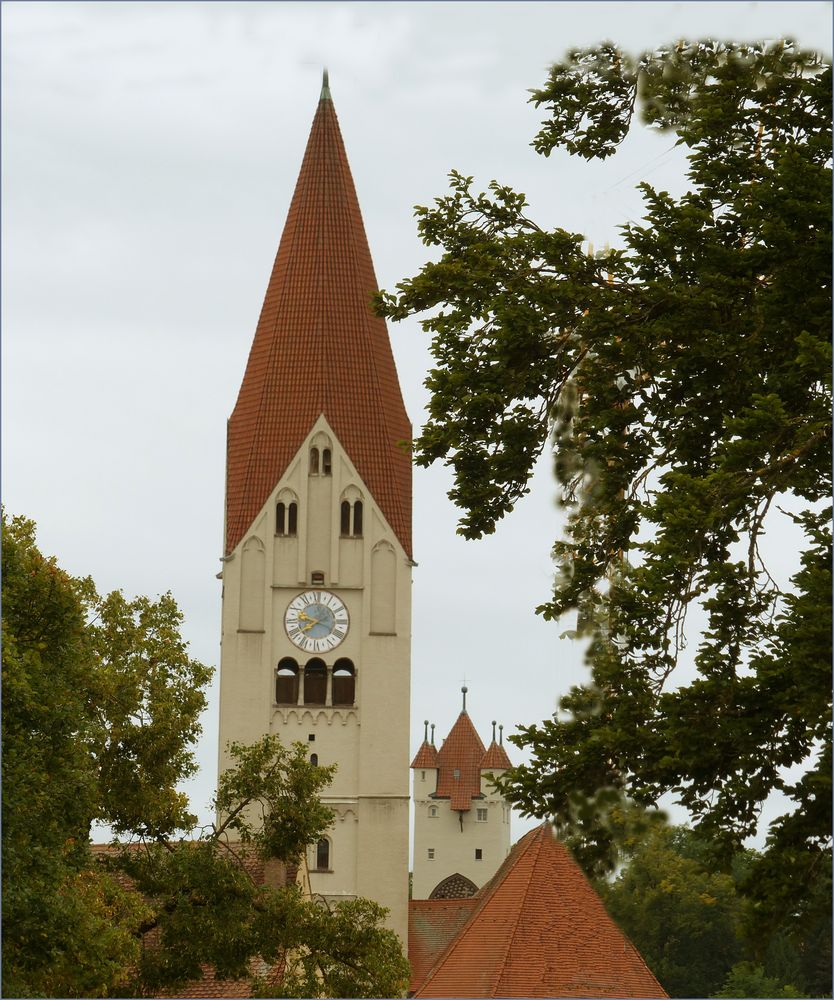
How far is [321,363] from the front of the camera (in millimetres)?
71250

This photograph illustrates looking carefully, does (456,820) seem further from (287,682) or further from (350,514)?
(350,514)

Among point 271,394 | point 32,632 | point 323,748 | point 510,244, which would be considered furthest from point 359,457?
point 510,244

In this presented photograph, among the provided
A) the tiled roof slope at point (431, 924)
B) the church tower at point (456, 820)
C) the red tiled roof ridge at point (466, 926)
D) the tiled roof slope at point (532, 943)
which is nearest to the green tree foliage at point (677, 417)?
the tiled roof slope at point (532, 943)

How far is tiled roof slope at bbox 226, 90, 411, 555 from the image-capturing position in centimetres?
6850

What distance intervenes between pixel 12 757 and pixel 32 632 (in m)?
2.71

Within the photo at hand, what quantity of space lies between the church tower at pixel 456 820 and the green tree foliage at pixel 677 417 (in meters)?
72.4

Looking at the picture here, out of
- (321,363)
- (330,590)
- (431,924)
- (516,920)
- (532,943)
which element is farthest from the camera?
(321,363)

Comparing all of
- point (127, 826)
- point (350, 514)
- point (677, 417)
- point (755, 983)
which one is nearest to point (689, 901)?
point (755, 983)

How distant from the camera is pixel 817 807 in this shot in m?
14.2

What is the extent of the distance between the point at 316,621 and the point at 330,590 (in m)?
1.12

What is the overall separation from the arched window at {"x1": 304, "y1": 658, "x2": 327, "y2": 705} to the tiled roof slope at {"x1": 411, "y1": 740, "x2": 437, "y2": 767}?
2807 centimetres

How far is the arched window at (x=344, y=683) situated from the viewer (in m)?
66.4

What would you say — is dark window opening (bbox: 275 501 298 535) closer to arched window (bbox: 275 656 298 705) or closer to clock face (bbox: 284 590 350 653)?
clock face (bbox: 284 590 350 653)

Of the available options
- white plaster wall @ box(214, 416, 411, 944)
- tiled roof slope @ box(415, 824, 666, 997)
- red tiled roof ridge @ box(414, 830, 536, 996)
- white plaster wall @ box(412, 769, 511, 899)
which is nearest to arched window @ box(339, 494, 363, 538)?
white plaster wall @ box(214, 416, 411, 944)
